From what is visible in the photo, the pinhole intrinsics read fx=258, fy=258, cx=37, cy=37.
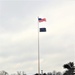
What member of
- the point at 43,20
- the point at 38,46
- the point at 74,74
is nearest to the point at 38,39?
the point at 38,46

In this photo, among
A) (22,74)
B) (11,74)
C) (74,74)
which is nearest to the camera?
(74,74)

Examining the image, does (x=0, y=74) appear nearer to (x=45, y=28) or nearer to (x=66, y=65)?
(x=66, y=65)

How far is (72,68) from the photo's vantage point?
81.2 meters

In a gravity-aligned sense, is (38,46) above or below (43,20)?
below

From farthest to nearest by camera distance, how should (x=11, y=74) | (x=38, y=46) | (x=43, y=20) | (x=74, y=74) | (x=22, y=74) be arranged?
(x=22, y=74) → (x=11, y=74) → (x=74, y=74) → (x=38, y=46) → (x=43, y=20)

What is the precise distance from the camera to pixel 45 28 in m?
42.0

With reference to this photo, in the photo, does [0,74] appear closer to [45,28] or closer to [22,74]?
[22,74]

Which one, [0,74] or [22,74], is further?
[22,74]

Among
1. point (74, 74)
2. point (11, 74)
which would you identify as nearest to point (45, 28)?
point (74, 74)

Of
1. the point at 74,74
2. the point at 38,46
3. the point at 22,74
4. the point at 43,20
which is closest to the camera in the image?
the point at 43,20

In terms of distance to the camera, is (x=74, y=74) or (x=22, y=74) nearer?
(x=74, y=74)

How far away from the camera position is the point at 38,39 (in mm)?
45188

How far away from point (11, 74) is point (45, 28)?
7239 cm

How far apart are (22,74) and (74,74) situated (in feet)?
172
